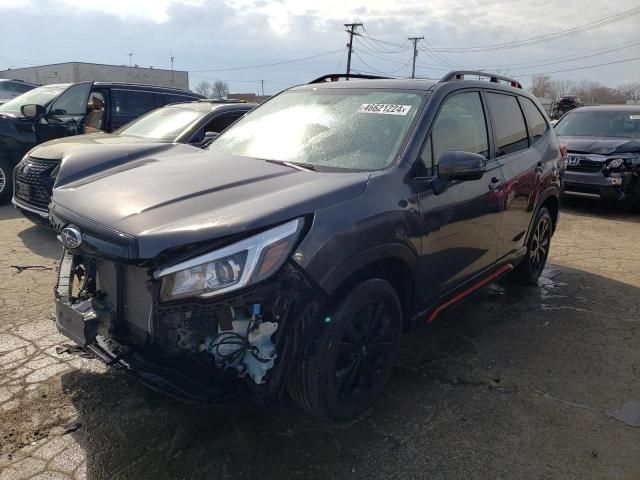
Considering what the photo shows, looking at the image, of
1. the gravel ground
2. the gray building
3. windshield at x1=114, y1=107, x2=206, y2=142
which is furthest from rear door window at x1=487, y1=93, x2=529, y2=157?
the gray building

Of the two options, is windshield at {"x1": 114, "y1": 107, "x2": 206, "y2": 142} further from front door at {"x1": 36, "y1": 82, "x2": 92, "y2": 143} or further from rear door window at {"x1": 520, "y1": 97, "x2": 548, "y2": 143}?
rear door window at {"x1": 520, "y1": 97, "x2": 548, "y2": 143}

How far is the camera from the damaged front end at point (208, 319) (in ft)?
6.79

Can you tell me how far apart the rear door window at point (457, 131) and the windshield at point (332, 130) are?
19 cm

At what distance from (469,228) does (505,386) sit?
3.38ft

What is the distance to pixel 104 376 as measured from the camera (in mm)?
3129

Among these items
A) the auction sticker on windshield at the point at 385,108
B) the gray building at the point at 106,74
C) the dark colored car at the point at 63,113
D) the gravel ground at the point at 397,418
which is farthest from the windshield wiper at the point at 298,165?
the gray building at the point at 106,74

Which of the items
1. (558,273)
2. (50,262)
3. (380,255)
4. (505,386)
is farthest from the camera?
(558,273)

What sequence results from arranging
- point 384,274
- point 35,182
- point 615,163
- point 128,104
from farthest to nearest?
point 615,163
point 128,104
point 35,182
point 384,274

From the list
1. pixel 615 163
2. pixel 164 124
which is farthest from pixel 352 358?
pixel 615 163

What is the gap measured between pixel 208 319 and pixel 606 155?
8.50 m

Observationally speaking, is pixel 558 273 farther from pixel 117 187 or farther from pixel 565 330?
pixel 117 187

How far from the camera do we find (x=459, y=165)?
9.25 ft

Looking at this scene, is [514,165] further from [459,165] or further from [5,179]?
[5,179]

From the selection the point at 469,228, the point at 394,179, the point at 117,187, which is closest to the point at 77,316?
the point at 117,187
